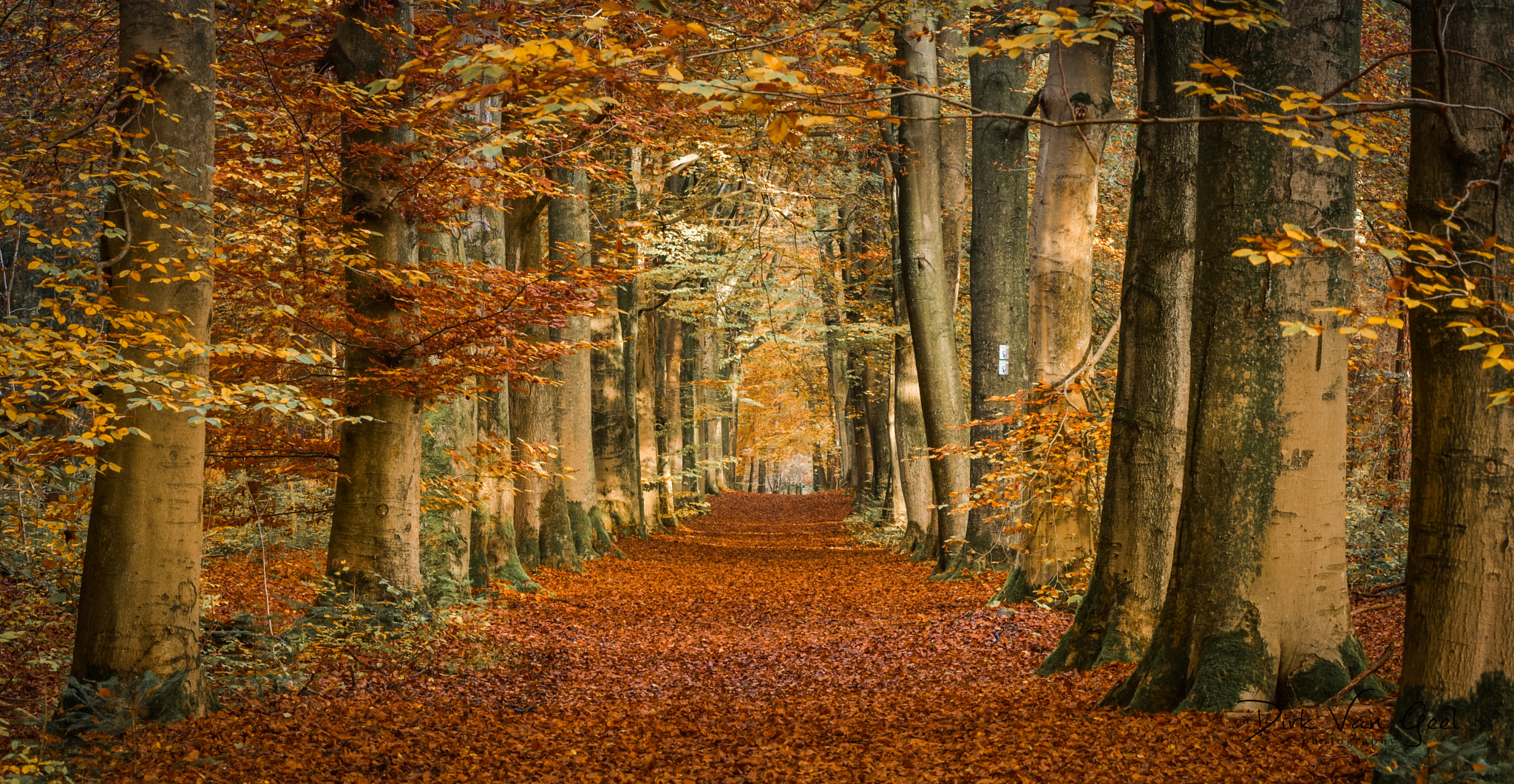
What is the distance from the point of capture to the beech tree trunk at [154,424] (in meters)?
5.52

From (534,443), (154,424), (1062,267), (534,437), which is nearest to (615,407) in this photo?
(534,437)

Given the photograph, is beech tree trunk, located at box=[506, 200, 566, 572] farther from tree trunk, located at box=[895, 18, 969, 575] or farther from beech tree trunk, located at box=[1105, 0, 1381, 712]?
beech tree trunk, located at box=[1105, 0, 1381, 712]

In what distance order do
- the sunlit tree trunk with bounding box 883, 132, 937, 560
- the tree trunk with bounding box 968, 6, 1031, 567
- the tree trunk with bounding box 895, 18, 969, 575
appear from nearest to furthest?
1. the tree trunk with bounding box 968, 6, 1031, 567
2. the tree trunk with bounding box 895, 18, 969, 575
3. the sunlit tree trunk with bounding box 883, 132, 937, 560

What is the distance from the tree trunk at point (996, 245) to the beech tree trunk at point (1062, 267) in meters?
2.45

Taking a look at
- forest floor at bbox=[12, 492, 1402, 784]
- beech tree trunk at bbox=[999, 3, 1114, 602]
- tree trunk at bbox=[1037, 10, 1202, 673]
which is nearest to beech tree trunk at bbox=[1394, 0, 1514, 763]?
forest floor at bbox=[12, 492, 1402, 784]

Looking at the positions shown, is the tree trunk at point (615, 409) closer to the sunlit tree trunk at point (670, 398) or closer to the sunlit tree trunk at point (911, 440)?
the sunlit tree trunk at point (911, 440)

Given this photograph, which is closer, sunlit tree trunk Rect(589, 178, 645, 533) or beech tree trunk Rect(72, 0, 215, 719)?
beech tree trunk Rect(72, 0, 215, 719)

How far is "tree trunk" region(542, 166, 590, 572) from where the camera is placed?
51.0 ft

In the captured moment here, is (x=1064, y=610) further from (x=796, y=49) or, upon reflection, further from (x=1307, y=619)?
(x=796, y=49)

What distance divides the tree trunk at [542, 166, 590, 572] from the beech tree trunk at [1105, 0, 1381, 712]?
1093cm

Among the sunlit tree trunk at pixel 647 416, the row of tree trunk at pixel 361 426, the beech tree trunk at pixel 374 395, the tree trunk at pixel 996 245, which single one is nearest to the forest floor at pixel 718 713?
the row of tree trunk at pixel 361 426

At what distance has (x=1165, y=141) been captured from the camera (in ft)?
22.4

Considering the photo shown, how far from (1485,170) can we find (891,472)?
62.9 ft

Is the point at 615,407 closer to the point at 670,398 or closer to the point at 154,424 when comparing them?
the point at 670,398
